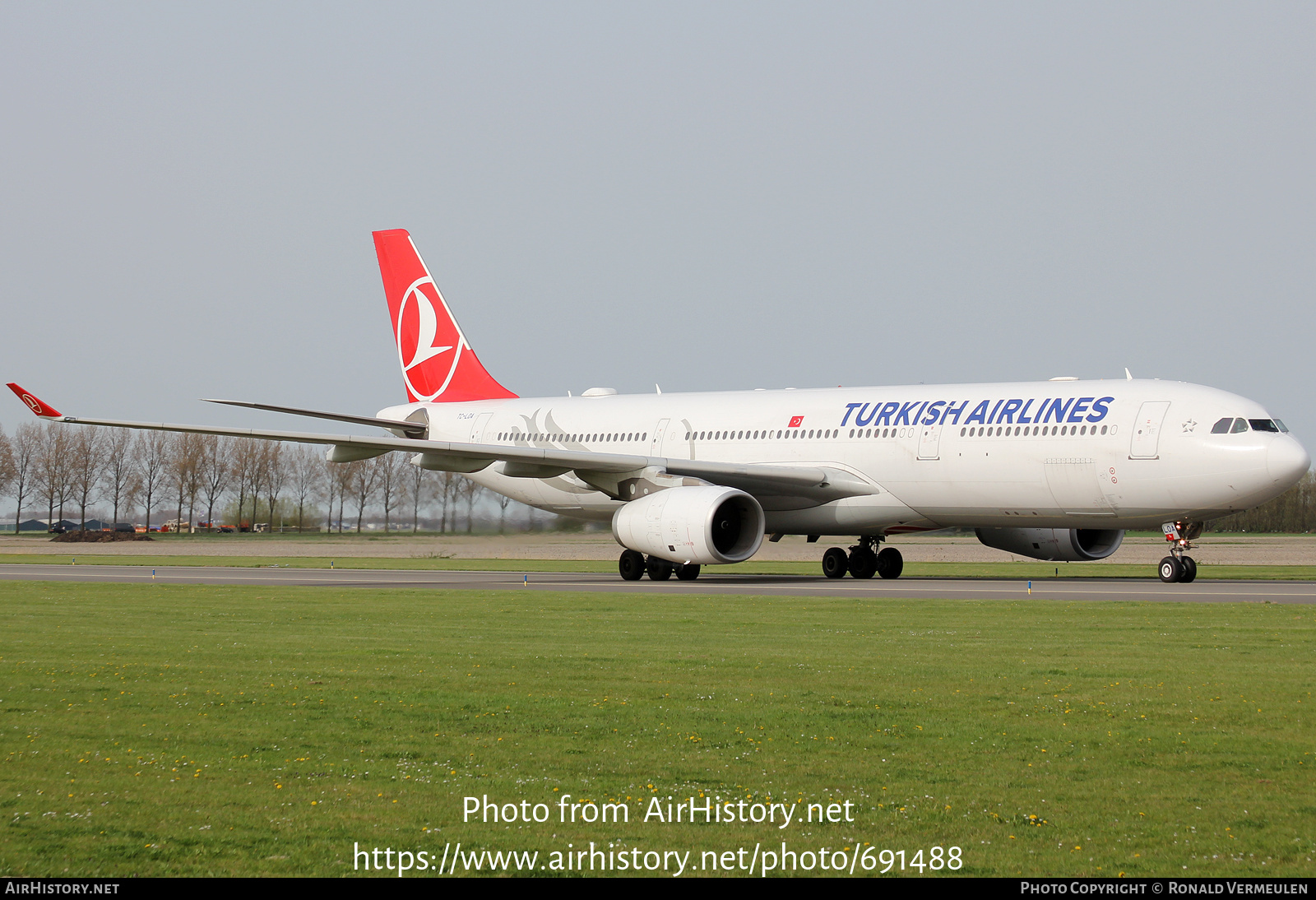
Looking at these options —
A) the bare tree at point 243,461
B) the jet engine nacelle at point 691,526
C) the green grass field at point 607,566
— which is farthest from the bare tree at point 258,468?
the jet engine nacelle at point 691,526

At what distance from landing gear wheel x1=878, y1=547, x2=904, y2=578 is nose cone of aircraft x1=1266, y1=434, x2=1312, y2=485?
8.24 m

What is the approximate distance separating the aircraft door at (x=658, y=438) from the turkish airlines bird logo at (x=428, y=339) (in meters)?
7.77

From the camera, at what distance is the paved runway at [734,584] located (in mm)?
20250

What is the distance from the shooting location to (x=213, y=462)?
73.9m

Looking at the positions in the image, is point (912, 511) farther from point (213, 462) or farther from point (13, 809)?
point (213, 462)

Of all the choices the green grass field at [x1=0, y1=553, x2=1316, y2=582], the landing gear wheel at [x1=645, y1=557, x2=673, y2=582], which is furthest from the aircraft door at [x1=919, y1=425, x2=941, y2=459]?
the landing gear wheel at [x1=645, y1=557, x2=673, y2=582]

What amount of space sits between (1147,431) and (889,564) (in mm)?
7102

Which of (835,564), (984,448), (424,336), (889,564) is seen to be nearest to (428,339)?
(424,336)

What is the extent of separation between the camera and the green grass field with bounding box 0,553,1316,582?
28.4 metres

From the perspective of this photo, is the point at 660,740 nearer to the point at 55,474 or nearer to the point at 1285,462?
the point at 1285,462

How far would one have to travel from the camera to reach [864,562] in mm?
28500

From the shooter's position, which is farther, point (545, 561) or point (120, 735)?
point (545, 561)
